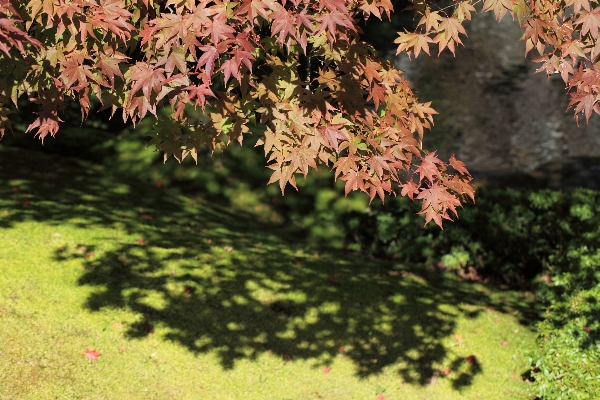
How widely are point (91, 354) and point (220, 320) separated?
1.42m

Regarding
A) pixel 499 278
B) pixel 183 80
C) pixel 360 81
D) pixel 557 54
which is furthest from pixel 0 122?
pixel 499 278

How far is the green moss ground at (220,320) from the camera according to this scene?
6168 millimetres

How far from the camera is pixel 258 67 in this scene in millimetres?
4070

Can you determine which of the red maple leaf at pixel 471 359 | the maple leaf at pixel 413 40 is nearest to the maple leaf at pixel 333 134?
the maple leaf at pixel 413 40

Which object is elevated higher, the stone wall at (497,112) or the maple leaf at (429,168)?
the stone wall at (497,112)

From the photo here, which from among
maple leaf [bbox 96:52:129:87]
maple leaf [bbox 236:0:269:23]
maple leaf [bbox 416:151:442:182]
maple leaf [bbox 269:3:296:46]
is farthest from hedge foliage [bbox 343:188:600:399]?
maple leaf [bbox 96:52:129:87]

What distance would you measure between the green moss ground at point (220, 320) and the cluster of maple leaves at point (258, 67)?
8.97 ft

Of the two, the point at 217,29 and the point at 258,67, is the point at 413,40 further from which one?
the point at 217,29

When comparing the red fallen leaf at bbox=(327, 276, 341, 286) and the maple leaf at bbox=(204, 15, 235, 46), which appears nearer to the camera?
the maple leaf at bbox=(204, 15, 235, 46)

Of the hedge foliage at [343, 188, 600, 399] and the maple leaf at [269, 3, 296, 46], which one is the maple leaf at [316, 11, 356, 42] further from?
the hedge foliage at [343, 188, 600, 399]

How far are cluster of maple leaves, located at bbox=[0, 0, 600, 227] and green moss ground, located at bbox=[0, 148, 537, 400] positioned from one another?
2734 millimetres

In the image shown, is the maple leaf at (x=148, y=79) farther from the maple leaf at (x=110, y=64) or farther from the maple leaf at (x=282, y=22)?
the maple leaf at (x=282, y=22)

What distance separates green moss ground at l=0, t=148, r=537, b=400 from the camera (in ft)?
20.2

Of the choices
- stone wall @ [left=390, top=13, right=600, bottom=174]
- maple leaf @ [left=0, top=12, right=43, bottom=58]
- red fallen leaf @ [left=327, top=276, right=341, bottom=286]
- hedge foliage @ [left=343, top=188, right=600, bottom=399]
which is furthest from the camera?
stone wall @ [left=390, top=13, right=600, bottom=174]
